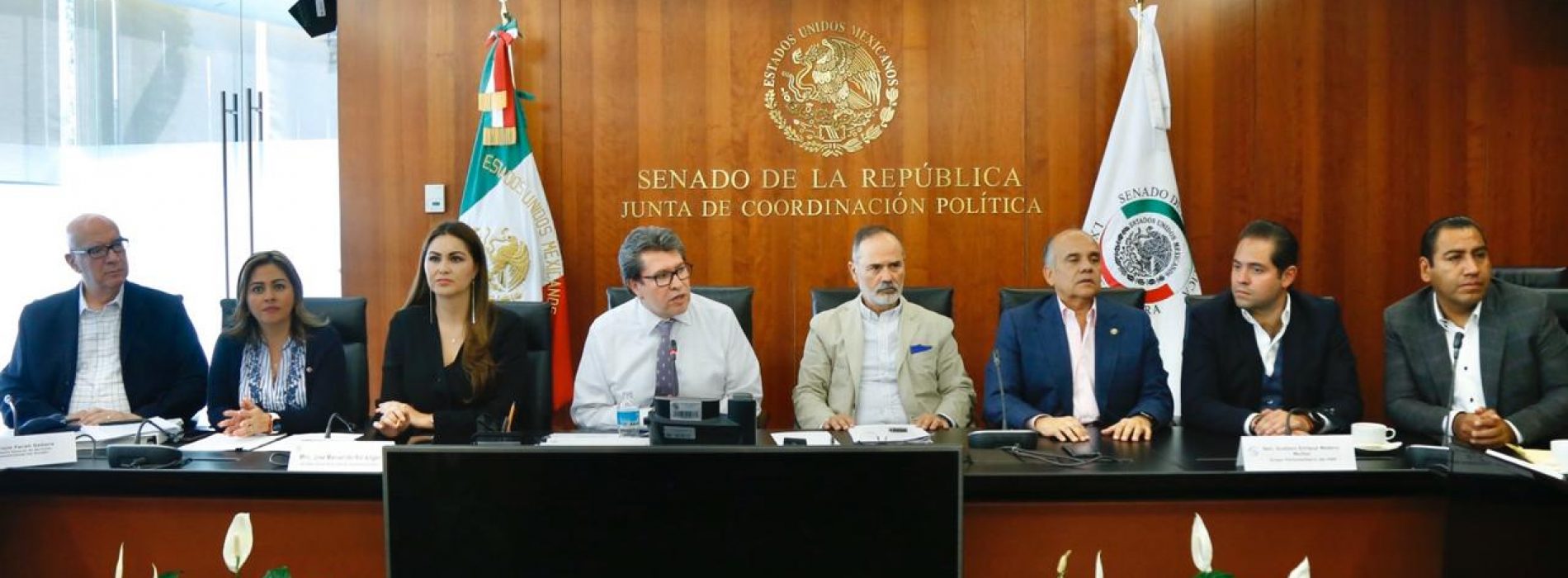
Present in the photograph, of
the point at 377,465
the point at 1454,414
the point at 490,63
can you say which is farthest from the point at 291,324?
the point at 1454,414

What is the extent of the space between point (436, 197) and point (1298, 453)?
3.87 meters

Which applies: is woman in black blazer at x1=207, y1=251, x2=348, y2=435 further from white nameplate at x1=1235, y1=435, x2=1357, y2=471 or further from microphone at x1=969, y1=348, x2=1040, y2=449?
white nameplate at x1=1235, y1=435, x2=1357, y2=471

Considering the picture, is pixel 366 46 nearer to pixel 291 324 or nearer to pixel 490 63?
pixel 490 63

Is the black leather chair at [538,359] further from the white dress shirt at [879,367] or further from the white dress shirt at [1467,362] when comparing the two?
the white dress shirt at [1467,362]

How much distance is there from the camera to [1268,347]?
9.31 feet

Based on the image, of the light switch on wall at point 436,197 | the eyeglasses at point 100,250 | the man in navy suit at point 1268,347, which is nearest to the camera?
the man in navy suit at point 1268,347

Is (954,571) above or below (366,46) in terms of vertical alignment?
below

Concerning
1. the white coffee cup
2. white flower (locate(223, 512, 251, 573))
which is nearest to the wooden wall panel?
the white coffee cup

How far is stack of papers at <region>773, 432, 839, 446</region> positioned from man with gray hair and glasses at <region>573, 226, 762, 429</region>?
505mm

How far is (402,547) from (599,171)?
142 inches

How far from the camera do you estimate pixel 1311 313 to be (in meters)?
2.83

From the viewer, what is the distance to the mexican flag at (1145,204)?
172 inches

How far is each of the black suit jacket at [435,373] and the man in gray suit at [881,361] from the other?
3.02 ft

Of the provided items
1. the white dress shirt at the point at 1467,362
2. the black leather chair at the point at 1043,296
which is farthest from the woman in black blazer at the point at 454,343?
the white dress shirt at the point at 1467,362
